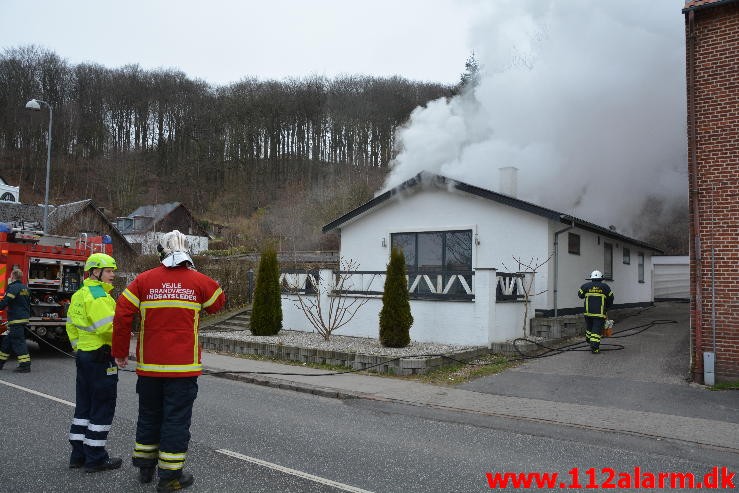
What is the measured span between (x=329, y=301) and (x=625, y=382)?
24.4ft

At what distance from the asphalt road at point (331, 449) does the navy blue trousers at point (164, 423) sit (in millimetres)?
Answer: 319

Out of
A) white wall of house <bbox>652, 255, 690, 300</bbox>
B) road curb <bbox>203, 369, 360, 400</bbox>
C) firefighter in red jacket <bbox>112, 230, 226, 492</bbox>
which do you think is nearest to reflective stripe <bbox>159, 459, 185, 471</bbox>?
firefighter in red jacket <bbox>112, 230, 226, 492</bbox>

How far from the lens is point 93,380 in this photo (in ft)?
16.8

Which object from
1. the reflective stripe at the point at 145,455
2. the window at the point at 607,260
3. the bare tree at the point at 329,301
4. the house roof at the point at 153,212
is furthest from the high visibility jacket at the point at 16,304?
the house roof at the point at 153,212

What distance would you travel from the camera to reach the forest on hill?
174ft

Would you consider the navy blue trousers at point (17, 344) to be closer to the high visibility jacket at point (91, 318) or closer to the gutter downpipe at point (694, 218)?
the high visibility jacket at point (91, 318)

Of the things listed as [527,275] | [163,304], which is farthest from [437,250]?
[163,304]

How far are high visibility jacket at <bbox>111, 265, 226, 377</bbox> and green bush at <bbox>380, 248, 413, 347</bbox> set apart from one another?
7.65 meters

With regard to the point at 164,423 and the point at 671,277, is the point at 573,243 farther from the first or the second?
the point at 671,277

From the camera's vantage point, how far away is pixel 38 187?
5500 centimetres

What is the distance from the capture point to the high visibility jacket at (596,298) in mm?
12102

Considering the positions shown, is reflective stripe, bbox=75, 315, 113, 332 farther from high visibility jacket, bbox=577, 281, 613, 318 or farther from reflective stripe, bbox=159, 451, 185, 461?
high visibility jacket, bbox=577, 281, 613, 318

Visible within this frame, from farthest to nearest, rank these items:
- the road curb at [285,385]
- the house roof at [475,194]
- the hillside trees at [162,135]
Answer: the hillside trees at [162,135]
the house roof at [475,194]
the road curb at [285,385]

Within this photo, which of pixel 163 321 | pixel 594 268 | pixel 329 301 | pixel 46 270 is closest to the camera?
pixel 163 321
